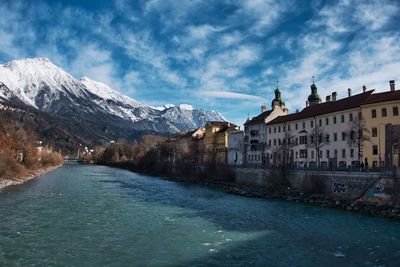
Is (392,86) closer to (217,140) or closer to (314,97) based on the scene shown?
(314,97)

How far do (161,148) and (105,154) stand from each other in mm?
76895

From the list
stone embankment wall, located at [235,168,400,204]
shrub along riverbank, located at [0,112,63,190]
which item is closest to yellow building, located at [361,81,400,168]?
stone embankment wall, located at [235,168,400,204]

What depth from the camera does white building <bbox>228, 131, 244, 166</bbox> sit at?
90.2 meters

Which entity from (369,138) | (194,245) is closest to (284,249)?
(194,245)

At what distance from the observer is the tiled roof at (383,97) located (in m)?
46.7

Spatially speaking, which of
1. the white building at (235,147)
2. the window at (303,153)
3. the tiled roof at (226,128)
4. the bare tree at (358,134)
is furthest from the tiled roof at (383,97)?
the tiled roof at (226,128)

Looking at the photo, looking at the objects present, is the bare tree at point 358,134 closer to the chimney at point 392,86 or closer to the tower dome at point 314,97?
the chimney at point 392,86

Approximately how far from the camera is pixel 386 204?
35.6 meters

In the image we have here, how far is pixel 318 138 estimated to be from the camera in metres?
57.8

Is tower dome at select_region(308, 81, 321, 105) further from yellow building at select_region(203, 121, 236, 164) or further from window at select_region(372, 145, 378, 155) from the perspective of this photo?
window at select_region(372, 145, 378, 155)

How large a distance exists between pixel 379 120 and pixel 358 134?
9.84ft

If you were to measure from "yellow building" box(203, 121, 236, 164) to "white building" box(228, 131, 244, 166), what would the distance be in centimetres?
266

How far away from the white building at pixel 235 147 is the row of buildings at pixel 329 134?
0.77 ft


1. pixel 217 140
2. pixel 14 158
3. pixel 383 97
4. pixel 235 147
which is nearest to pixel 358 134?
pixel 383 97
